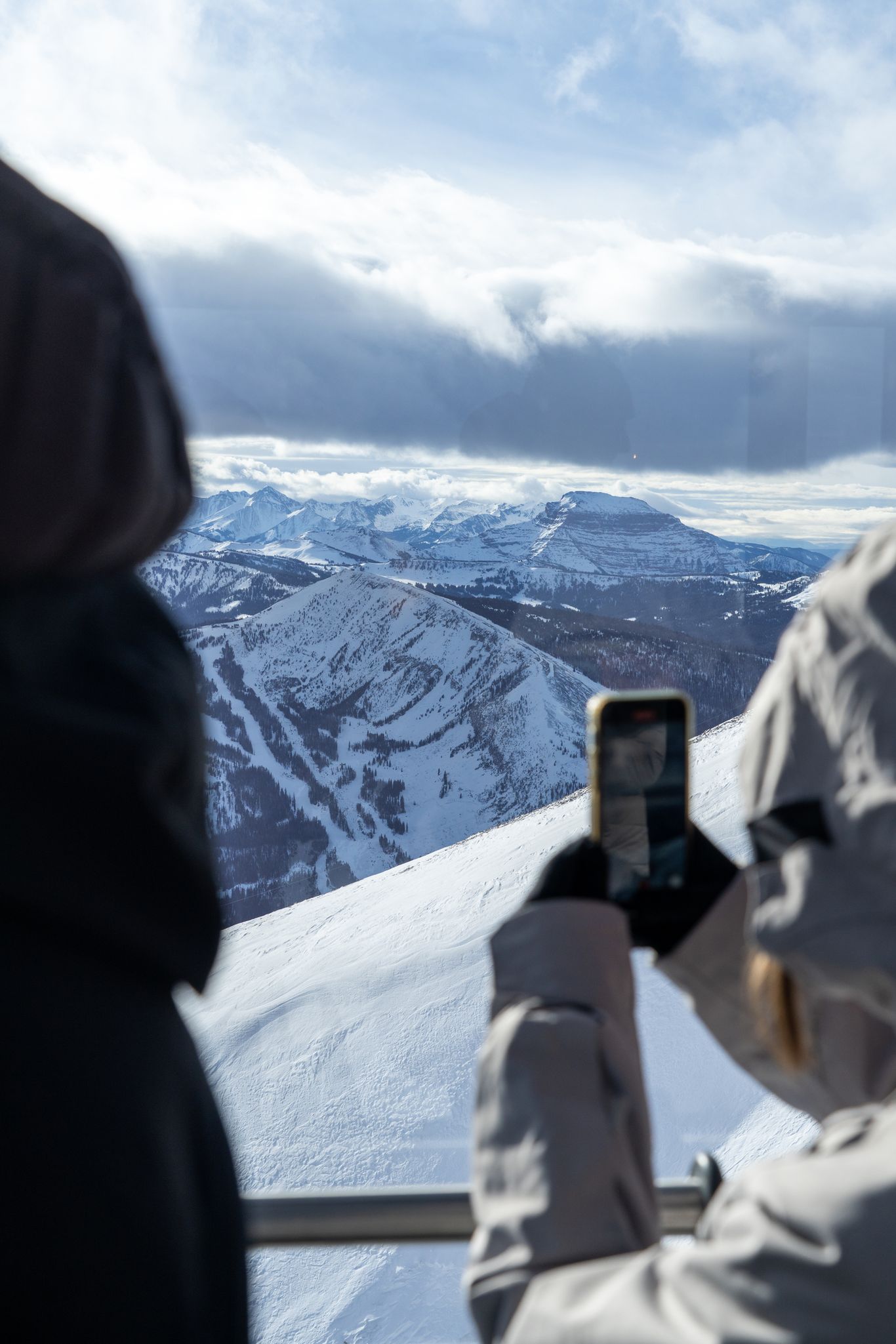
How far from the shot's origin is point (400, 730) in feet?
53.8

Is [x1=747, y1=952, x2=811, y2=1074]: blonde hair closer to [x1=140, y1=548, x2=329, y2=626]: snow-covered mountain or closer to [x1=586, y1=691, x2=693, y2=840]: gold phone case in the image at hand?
[x1=586, y1=691, x2=693, y2=840]: gold phone case

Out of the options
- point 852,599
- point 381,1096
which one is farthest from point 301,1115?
point 852,599

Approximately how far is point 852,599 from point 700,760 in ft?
5.57

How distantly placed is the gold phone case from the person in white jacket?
0.34 ft

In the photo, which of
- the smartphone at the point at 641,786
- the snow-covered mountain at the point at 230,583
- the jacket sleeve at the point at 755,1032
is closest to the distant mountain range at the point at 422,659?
the snow-covered mountain at the point at 230,583

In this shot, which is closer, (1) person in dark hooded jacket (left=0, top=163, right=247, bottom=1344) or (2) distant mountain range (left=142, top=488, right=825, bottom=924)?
(1) person in dark hooded jacket (left=0, top=163, right=247, bottom=1344)

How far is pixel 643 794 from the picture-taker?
2.77 feet

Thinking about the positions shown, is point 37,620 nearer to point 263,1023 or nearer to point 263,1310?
point 263,1310

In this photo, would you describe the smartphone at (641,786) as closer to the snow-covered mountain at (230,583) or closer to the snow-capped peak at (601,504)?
the snow-covered mountain at (230,583)

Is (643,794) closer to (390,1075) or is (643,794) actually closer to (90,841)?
(90,841)

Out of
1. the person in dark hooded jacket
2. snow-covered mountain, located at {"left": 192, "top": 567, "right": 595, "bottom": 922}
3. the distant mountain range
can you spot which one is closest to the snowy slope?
the distant mountain range

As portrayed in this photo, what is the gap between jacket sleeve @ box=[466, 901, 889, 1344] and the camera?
479 millimetres

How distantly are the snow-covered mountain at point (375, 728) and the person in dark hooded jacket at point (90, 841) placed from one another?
9.69 feet

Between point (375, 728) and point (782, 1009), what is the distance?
15.9m
